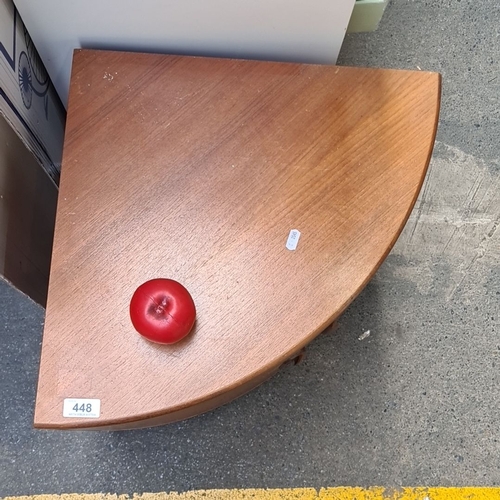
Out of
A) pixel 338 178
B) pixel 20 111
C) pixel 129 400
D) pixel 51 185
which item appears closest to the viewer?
pixel 129 400

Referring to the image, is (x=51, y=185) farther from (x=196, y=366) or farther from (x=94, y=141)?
(x=196, y=366)

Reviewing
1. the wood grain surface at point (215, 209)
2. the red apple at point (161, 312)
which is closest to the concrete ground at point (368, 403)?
the wood grain surface at point (215, 209)

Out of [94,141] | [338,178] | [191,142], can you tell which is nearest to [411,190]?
[338,178]

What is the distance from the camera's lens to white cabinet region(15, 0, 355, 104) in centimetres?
81

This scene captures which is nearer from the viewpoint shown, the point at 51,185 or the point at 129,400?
the point at 129,400

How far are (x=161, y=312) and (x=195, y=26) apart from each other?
0.47 meters

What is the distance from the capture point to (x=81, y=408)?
688 millimetres

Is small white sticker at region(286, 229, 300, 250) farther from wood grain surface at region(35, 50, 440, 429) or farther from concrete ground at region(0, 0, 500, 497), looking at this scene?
concrete ground at region(0, 0, 500, 497)

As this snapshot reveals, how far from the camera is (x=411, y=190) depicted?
790mm

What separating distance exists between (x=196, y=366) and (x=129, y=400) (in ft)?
0.31

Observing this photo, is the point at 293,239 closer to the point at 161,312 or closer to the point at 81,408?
the point at 161,312

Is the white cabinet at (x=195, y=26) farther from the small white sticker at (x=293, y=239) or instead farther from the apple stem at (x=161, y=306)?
the apple stem at (x=161, y=306)

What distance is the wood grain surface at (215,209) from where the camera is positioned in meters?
0.71

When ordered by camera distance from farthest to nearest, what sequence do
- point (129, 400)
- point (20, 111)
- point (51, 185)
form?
point (51, 185)
point (20, 111)
point (129, 400)
